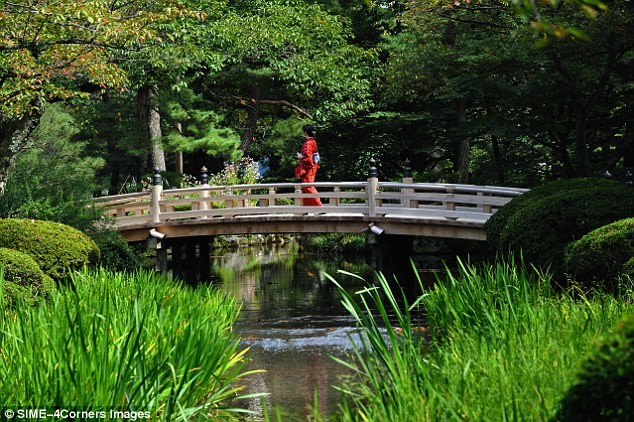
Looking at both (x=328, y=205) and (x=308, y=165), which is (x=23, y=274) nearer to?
(x=328, y=205)

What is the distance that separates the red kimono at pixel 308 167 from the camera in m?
21.8

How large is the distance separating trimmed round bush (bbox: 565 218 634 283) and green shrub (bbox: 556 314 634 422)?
20.6 feet

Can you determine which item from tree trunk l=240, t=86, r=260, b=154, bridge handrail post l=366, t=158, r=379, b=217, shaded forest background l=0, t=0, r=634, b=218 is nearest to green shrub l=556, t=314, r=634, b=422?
shaded forest background l=0, t=0, r=634, b=218

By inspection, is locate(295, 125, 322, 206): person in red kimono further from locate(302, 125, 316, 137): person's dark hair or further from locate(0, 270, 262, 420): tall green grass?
locate(0, 270, 262, 420): tall green grass

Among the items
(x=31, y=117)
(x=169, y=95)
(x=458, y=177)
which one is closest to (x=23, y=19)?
(x=31, y=117)

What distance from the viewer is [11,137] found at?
668 inches

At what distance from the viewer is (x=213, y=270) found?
945 inches

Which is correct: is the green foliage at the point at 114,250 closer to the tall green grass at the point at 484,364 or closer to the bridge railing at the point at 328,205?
the bridge railing at the point at 328,205

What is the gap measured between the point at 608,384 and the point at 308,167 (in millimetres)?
18921

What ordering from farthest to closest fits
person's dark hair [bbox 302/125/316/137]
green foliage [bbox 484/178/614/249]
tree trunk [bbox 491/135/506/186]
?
tree trunk [bbox 491/135/506/186]
person's dark hair [bbox 302/125/316/137]
green foliage [bbox 484/178/614/249]

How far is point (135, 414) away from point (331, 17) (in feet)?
76.2

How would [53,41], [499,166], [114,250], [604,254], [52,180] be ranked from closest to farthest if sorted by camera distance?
[604,254]
[53,41]
[114,250]
[52,180]
[499,166]

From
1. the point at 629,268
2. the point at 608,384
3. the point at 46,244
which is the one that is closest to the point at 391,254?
the point at 46,244

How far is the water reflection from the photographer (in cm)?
873
